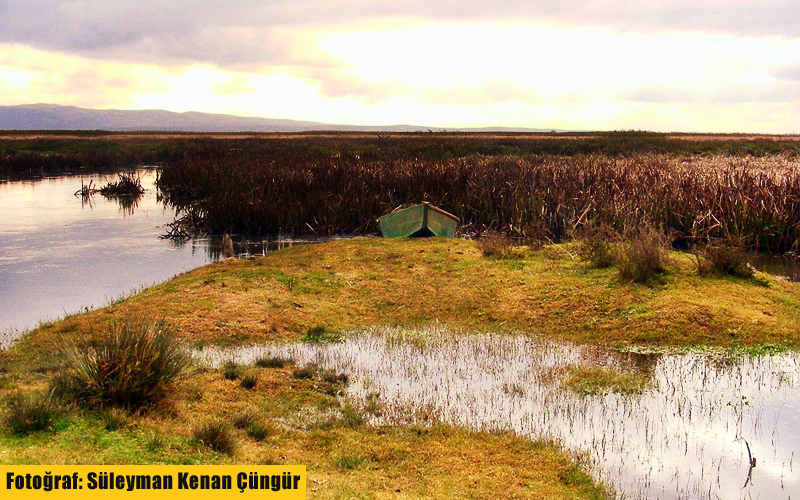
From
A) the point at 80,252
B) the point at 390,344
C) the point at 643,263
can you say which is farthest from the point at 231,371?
the point at 80,252

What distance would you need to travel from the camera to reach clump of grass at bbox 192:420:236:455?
20.2 ft

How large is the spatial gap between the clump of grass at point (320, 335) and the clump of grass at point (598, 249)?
206 inches

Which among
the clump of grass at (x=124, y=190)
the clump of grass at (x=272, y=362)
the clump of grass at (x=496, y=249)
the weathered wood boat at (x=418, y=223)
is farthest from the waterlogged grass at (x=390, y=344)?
the clump of grass at (x=124, y=190)

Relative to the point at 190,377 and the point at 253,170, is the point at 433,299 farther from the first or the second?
the point at 253,170

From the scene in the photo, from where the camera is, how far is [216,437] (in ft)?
20.3

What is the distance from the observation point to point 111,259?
17.8 m

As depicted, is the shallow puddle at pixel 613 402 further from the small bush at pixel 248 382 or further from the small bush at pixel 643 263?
the small bush at pixel 643 263

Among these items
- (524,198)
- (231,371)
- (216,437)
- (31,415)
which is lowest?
(231,371)

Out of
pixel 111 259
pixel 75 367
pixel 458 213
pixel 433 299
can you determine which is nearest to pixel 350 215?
Result: pixel 458 213

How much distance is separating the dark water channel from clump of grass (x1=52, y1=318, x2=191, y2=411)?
3893mm

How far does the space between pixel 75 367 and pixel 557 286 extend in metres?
7.91

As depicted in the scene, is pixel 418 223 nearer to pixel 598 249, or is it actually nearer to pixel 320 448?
pixel 598 249

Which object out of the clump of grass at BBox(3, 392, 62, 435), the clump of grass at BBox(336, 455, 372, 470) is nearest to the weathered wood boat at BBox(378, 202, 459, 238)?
the clump of grass at BBox(336, 455, 372, 470)

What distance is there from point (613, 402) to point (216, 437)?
4.38 m
